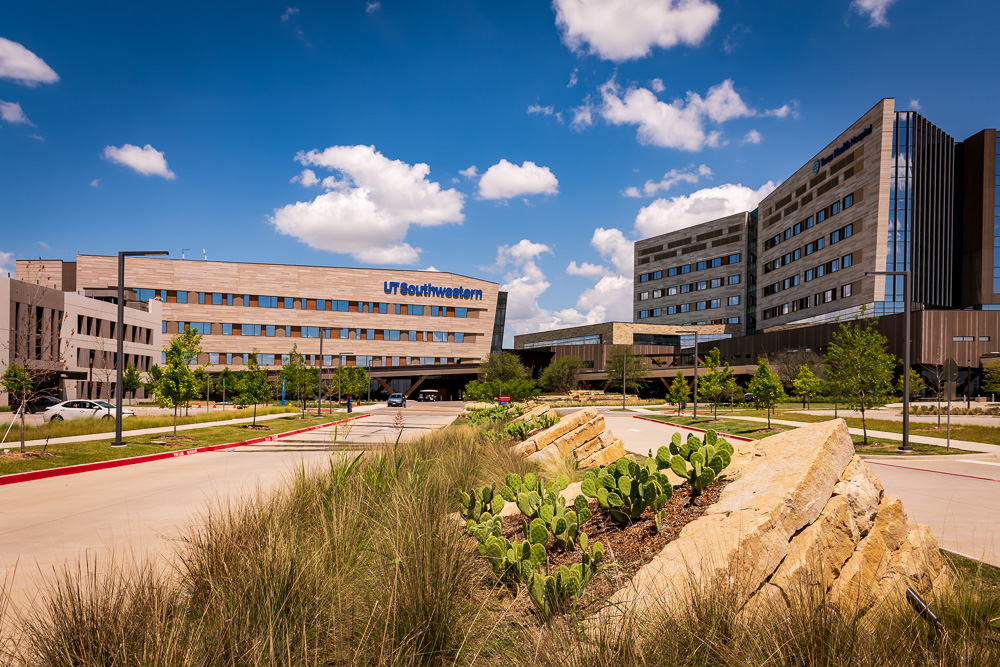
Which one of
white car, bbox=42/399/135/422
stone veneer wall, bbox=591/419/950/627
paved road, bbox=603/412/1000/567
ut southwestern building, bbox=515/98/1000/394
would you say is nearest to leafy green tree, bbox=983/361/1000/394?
ut southwestern building, bbox=515/98/1000/394

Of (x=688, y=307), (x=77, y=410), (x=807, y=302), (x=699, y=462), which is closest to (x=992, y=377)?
(x=807, y=302)

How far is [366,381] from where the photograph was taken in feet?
209

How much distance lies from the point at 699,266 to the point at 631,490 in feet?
345

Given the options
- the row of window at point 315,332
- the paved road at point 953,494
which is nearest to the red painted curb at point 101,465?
the paved road at point 953,494

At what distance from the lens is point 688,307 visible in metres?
104

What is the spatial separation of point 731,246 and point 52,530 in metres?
103

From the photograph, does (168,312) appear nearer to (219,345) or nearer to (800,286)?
(219,345)

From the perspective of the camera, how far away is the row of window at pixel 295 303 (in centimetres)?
7775

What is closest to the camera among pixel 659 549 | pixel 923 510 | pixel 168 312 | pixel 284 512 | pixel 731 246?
pixel 659 549

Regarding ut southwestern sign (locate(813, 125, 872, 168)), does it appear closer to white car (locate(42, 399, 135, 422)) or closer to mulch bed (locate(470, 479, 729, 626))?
mulch bed (locate(470, 479, 729, 626))

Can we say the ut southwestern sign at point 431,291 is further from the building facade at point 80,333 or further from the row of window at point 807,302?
the row of window at point 807,302

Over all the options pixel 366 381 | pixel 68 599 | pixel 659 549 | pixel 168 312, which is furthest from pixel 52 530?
pixel 168 312

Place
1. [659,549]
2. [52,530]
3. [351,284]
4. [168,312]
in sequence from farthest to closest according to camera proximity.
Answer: [351,284]
[168,312]
[52,530]
[659,549]

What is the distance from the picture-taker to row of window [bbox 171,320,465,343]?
258ft
